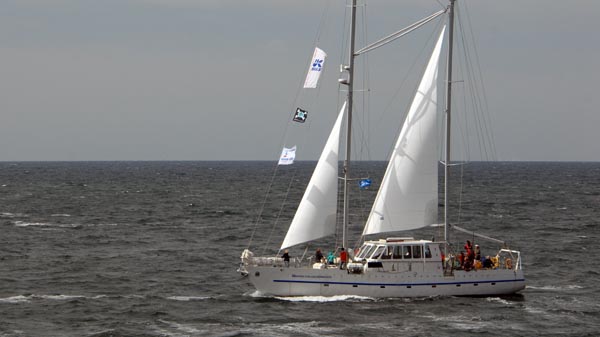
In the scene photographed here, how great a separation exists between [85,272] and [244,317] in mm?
18908

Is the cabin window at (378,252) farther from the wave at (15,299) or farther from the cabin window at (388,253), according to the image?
the wave at (15,299)

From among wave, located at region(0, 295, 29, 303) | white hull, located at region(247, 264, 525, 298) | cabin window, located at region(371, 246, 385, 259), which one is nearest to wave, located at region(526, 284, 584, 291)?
white hull, located at region(247, 264, 525, 298)

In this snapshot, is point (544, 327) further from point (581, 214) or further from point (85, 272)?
point (581, 214)

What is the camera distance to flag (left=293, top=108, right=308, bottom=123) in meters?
44.6

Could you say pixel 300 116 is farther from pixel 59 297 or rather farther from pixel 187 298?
pixel 59 297

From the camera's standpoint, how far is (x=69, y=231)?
84.9 meters

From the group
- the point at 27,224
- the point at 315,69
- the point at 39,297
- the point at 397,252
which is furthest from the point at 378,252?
the point at 27,224

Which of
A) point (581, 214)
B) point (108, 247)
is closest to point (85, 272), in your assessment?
point (108, 247)

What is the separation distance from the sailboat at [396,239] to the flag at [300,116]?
258 cm

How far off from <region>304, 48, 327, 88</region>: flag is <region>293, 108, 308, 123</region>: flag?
130 cm

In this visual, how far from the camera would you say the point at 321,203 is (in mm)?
46719

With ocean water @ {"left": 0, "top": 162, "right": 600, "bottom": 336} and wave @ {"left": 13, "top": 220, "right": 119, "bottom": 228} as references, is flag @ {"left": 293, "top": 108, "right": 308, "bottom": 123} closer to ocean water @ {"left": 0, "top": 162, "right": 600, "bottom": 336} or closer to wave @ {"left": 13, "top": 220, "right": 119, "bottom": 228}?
ocean water @ {"left": 0, "top": 162, "right": 600, "bottom": 336}

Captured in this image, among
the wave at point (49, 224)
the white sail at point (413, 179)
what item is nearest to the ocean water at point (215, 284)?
the wave at point (49, 224)

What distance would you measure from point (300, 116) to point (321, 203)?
493 centimetres
